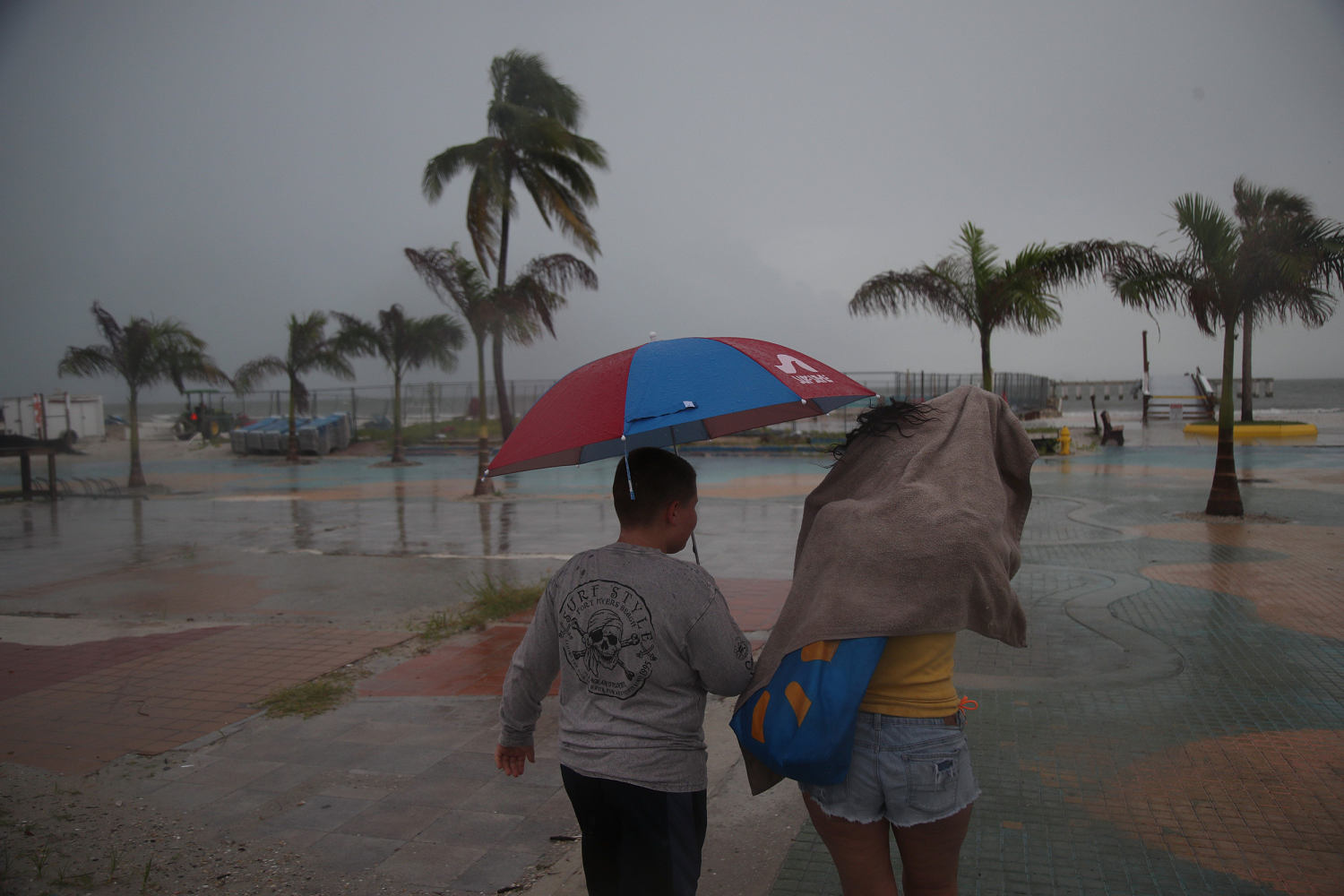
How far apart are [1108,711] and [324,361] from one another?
30672 millimetres

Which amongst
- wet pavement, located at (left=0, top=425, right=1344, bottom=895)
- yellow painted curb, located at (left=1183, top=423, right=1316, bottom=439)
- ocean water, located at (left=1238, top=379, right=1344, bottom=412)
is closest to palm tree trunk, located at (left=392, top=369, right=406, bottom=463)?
wet pavement, located at (left=0, top=425, right=1344, bottom=895)

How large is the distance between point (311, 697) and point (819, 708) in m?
4.29

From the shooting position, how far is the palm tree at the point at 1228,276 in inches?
420

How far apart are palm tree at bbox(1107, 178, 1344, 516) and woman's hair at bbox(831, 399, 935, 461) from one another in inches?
414

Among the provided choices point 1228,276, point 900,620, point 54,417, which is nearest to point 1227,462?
point 1228,276

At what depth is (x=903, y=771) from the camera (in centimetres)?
194

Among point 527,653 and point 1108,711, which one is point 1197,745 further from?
point 527,653

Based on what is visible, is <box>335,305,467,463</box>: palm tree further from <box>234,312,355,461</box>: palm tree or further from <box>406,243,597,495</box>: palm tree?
<box>406,243,597,495</box>: palm tree

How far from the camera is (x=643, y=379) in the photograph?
2.32 meters

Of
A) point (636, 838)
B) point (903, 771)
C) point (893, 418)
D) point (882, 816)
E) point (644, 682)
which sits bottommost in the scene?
point (636, 838)

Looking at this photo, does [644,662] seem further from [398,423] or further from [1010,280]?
[398,423]

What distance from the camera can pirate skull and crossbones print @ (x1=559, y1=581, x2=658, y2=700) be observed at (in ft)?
6.98

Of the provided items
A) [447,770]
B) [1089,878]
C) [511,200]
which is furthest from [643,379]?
[511,200]

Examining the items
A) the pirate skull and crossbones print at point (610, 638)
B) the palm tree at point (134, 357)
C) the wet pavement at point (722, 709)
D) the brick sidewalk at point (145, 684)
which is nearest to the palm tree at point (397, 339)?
the palm tree at point (134, 357)
